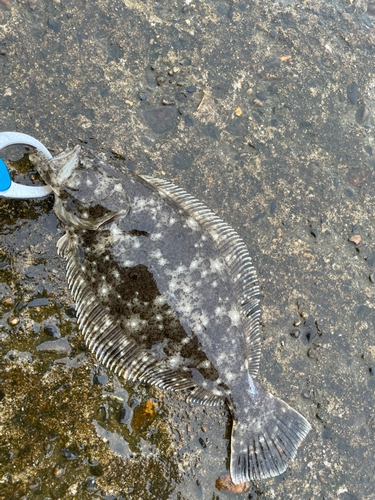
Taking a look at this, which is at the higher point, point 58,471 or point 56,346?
point 56,346

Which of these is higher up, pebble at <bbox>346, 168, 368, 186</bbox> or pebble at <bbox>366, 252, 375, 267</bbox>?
pebble at <bbox>346, 168, 368, 186</bbox>

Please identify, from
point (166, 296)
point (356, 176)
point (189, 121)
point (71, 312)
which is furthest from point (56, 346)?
point (356, 176)

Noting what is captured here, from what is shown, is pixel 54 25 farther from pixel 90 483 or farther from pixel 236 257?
pixel 90 483

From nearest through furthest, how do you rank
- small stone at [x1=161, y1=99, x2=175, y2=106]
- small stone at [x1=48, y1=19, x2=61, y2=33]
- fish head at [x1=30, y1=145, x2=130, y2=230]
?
fish head at [x1=30, y1=145, x2=130, y2=230]
small stone at [x1=48, y1=19, x2=61, y2=33]
small stone at [x1=161, y1=99, x2=175, y2=106]

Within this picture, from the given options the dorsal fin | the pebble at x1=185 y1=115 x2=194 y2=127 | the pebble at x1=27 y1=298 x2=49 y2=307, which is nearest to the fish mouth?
the dorsal fin

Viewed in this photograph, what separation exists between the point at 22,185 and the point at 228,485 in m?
3.28

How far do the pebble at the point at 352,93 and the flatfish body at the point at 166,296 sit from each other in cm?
221

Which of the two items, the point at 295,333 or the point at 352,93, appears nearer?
the point at 295,333

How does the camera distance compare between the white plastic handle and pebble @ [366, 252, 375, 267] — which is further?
pebble @ [366, 252, 375, 267]

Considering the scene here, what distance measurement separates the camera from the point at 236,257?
3248 millimetres

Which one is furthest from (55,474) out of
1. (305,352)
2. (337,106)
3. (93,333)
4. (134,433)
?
(337,106)

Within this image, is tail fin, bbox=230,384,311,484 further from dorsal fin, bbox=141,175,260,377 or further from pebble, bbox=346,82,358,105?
pebble, bbox=346,82,358,105

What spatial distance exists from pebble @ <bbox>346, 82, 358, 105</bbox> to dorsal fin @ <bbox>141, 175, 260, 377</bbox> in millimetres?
2107

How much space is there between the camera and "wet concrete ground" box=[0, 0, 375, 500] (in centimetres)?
308
